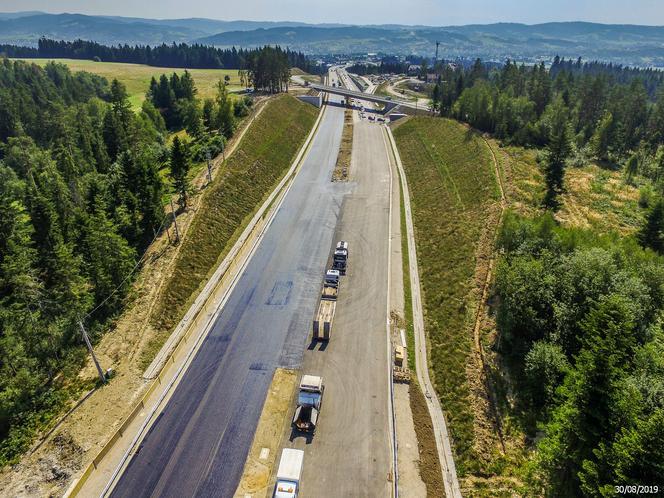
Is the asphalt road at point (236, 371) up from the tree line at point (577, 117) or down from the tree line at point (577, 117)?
down

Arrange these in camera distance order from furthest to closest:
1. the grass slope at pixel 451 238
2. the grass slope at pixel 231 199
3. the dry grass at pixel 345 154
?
the dry grass at pixel 345 154 < the grass slope at pixel 231 199 < the grass slope at pixel 451 238

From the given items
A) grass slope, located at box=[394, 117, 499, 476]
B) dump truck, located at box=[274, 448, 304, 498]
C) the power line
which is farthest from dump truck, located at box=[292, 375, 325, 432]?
the power line

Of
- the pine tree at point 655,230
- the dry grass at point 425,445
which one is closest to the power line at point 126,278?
the dry grass at point 425,445

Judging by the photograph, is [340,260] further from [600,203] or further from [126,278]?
[600,203]

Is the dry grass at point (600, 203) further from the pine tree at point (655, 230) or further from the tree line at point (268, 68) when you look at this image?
the tree line at point (268, 68)

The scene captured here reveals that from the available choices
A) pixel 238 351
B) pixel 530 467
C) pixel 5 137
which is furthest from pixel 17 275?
pixel 5 137
